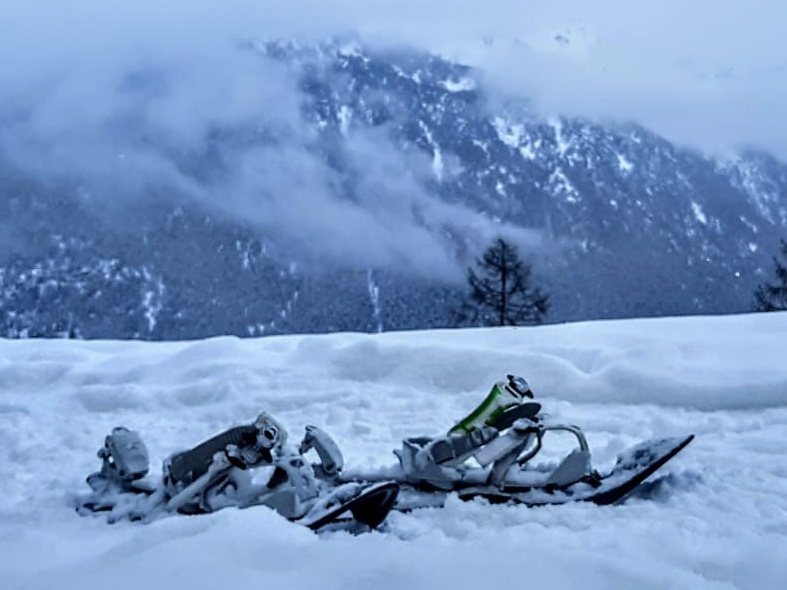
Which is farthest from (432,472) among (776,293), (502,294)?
(776,293)

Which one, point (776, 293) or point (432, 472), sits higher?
point (776, 293)

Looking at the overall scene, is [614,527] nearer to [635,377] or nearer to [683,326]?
[635,377]

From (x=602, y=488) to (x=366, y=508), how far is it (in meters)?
1.29

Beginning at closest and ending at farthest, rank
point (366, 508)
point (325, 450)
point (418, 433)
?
point (366, 508), point (325, 450), point (418, 433)

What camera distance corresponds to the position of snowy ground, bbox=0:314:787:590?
2.67m

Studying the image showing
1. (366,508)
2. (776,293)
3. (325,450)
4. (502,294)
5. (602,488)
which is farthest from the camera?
(776,293)

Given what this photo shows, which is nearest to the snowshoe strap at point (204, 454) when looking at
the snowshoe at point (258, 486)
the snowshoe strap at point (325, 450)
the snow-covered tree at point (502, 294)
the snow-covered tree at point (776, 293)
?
the snowshoe at point (258, 486)

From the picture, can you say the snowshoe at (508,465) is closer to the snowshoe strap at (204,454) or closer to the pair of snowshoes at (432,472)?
the pair of snowshoes at (432,472)

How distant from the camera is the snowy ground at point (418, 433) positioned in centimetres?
267

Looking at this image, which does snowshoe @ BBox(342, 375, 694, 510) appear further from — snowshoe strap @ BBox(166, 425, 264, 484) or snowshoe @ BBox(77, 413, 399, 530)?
snowshoe strap @ BBox(166, 425, 264, 484)

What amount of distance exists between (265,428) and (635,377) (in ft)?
12.7

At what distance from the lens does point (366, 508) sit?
370 centimetres

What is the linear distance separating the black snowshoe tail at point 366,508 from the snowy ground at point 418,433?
139 millimetres

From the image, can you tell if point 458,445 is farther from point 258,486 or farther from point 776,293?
point 776,293
